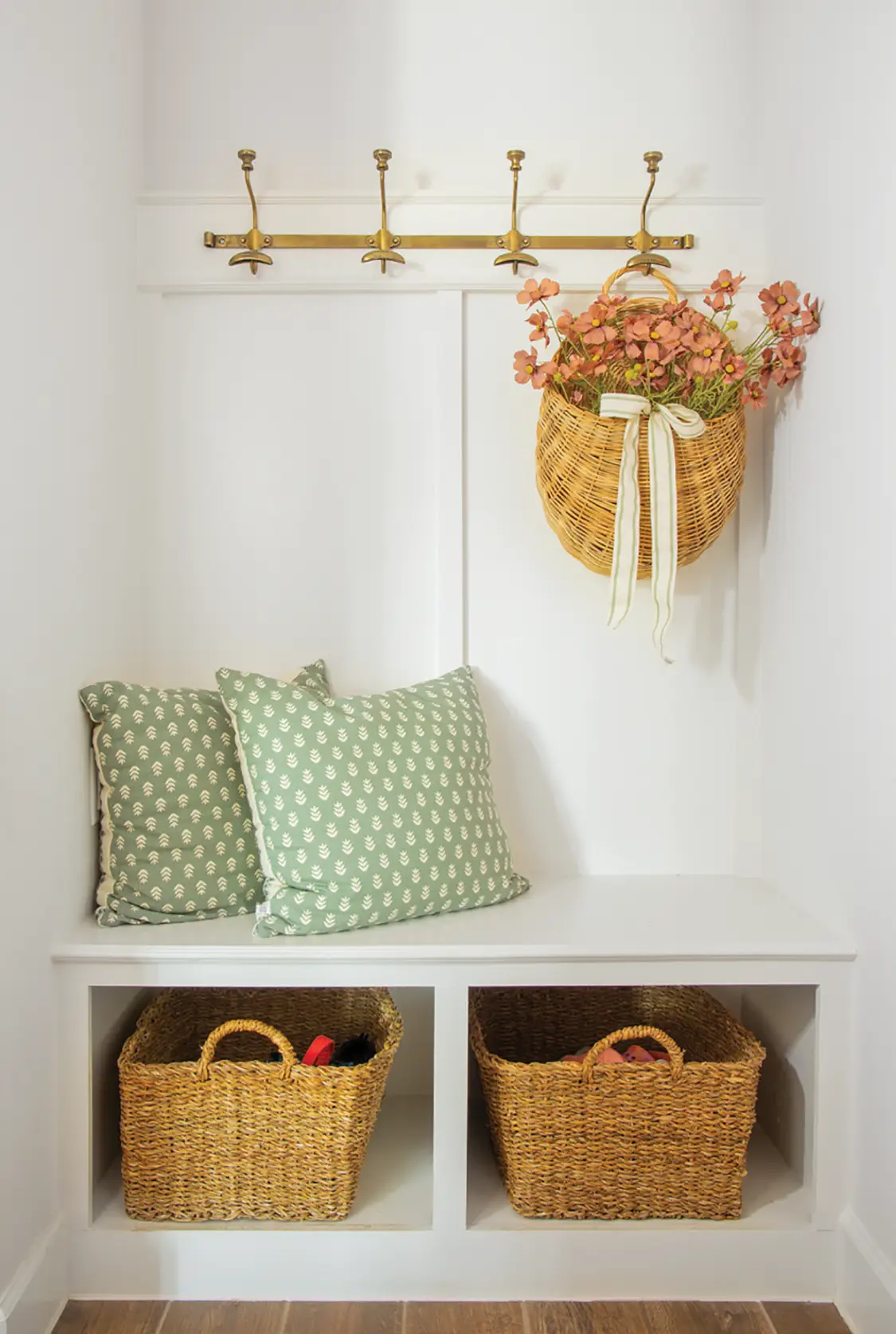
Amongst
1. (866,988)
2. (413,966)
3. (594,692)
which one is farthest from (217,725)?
(866,988)

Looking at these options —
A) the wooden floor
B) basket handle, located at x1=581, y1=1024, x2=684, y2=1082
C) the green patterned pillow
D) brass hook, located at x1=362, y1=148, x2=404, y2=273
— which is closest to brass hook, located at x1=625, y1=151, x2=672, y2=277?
brass hook, located at x1=362, y1=148, x2=404, y2=273

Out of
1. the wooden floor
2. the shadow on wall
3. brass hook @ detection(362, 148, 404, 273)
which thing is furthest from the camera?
the shadow on wall

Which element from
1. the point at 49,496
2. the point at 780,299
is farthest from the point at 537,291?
the point at 49,496

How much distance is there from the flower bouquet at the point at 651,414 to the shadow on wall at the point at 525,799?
1.11 feet

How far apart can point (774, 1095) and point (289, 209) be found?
187cm

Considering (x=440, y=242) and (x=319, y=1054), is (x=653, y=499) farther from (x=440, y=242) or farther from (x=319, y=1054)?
(x=319, y=1054)

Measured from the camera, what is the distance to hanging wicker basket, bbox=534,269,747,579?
1.86 m

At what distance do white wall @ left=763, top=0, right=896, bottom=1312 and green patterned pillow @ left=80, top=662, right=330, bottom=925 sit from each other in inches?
38.4

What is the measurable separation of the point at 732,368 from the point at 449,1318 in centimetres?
159

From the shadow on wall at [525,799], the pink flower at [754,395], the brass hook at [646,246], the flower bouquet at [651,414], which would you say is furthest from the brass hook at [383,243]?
the shadow on wall at [525,799]

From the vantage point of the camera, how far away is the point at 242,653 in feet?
6.99

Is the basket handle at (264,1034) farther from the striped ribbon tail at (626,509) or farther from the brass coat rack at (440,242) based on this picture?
the brass coat rack at (440,242)

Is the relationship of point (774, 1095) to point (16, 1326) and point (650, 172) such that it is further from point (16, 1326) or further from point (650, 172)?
point (650, 172)

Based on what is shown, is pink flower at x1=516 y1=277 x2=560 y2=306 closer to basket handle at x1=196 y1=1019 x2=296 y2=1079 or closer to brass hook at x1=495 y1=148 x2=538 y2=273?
brass hook at x1=495 y1=148 x2=538 y2=273
